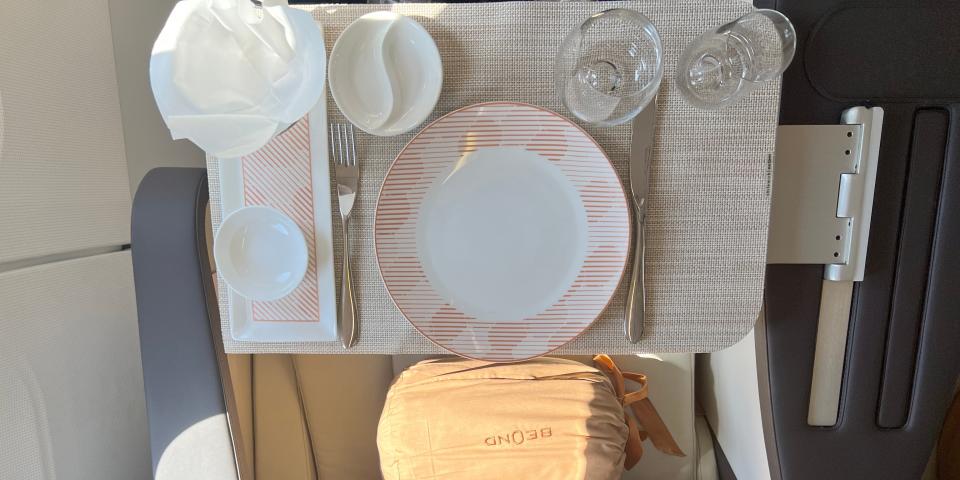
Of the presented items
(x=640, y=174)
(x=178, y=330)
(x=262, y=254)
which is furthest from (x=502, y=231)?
(x=178, y=330)

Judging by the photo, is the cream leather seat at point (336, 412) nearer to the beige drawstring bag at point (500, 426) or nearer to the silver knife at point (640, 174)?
the beige drawstring bag at point (500, 426)

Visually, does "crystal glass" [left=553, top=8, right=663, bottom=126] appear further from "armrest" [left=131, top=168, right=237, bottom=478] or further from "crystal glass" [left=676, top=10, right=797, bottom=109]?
"armrest" [left=131, top=168, right=237, bottom=478]

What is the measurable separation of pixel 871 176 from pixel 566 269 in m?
0.39

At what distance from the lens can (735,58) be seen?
659mm

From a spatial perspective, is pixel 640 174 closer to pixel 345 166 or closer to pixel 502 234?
pixel 502 234

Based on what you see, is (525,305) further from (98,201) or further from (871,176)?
(98,201)

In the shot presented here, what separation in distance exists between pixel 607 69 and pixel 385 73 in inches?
10.1

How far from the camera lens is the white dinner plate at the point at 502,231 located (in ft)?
2.21

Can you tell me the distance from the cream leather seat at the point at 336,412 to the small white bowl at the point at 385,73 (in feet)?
1.77

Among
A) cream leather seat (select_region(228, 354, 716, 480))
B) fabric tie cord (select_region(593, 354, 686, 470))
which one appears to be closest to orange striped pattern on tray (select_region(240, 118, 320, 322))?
cream leather seat (select_region(228, 354, 716, 480))

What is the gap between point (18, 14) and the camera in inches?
34.0

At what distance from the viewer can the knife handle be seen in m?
0.69

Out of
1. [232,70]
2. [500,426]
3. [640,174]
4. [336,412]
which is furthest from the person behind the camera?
[336,412]

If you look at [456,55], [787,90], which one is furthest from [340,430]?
[787,90]
